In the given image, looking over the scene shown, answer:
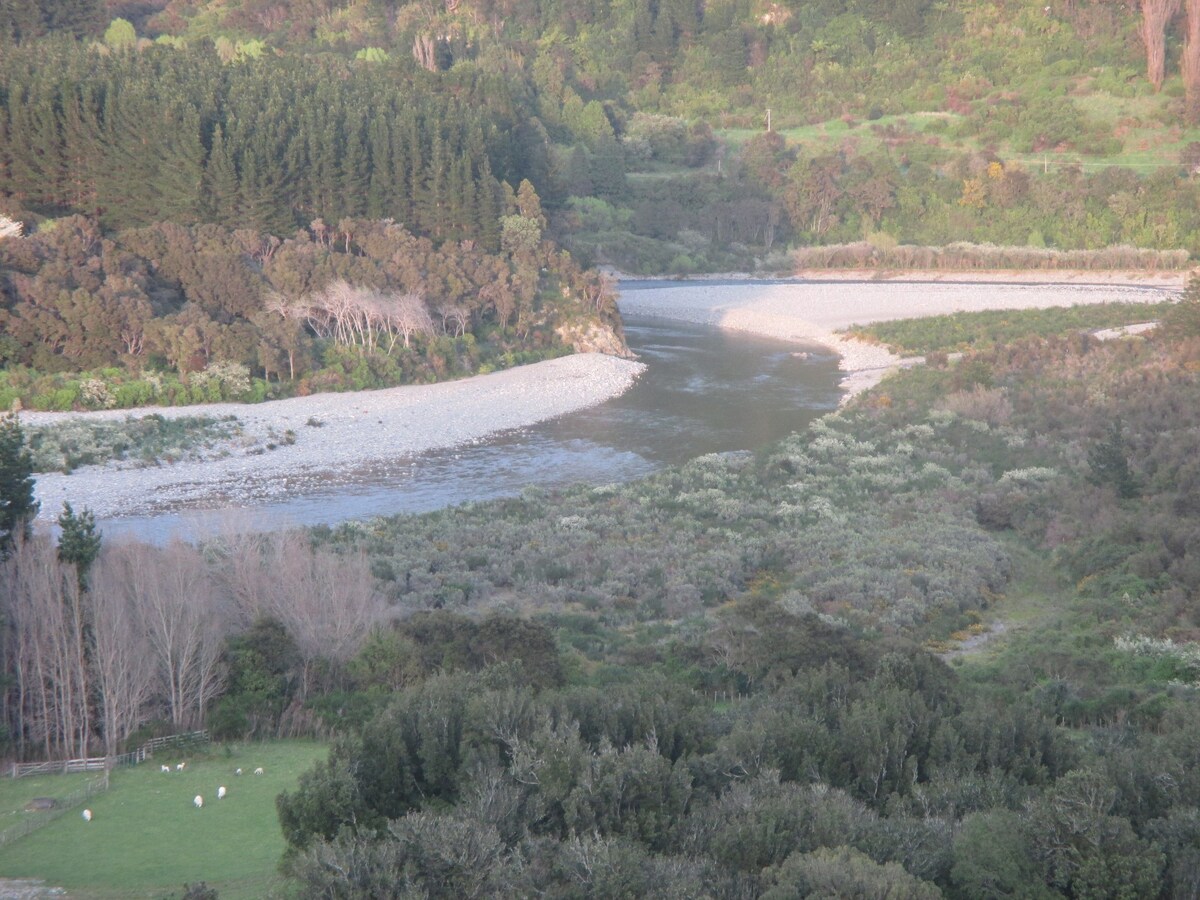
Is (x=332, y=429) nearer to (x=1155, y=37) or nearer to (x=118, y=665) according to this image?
(x=118, y=665)

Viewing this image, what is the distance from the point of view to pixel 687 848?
7812mm

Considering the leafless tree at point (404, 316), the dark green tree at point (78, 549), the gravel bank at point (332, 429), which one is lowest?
the gravel bank at point (332, 429)

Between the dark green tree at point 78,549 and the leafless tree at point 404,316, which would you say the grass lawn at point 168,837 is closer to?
the dark green tree at point 78,549

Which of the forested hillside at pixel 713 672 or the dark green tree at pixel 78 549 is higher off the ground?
the dark green tree at pixel 78 549

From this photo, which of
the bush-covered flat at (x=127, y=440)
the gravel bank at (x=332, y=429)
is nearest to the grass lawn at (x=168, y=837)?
the gravel bank at (x=332, y=429)

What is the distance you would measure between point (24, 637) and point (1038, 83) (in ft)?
276

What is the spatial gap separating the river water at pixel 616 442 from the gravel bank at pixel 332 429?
742 millimetres

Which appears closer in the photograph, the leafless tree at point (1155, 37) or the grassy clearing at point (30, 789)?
the grassy clearing at point (30, 789)

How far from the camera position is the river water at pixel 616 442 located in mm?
24281

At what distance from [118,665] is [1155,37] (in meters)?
86.1

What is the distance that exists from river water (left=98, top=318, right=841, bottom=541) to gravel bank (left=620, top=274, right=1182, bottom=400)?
498 centimetres

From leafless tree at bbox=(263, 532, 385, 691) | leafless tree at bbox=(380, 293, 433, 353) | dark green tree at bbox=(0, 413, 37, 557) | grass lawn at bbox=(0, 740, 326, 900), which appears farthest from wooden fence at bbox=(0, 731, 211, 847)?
leafless tree at bbox=(380, 293, 433, 353)

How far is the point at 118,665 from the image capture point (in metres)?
12.4

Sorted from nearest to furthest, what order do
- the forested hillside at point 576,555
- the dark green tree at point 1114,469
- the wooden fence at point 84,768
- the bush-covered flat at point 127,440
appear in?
the forested hillside at point 576,555, the wooden fence at point 84,768, the dark green tree at point 1114,469, the bush-covered flat at point 127,440
